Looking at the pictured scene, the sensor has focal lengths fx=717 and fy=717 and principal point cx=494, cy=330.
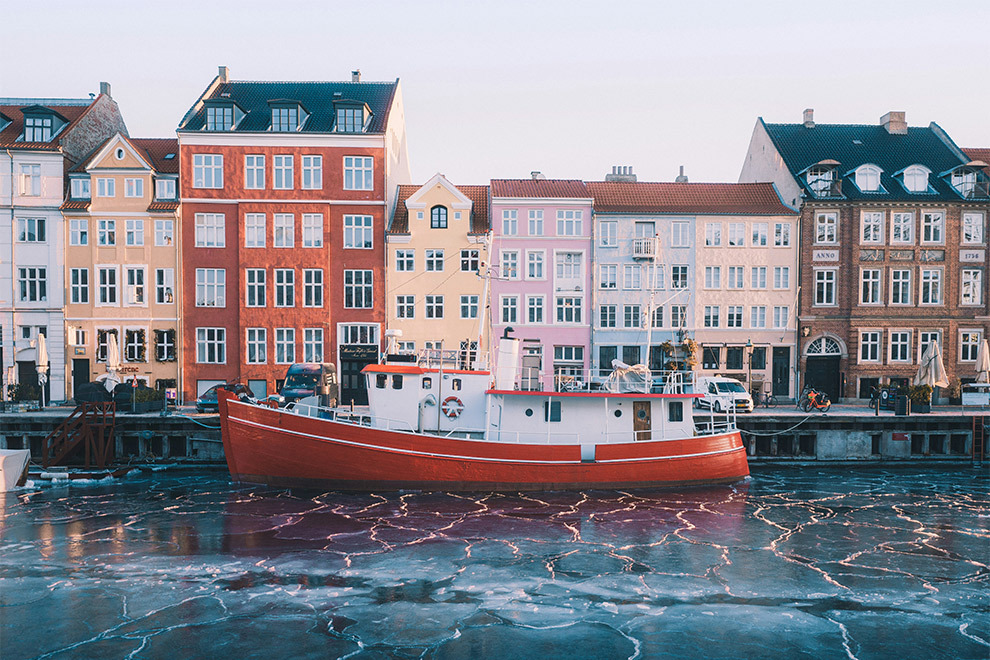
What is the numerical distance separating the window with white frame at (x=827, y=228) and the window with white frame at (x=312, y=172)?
27.9 metres

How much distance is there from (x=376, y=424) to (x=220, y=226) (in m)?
19.7

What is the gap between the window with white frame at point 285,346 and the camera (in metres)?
39.1

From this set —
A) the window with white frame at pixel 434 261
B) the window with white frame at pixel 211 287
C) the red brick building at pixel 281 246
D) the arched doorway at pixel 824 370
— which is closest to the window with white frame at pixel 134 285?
the red brick building at pixel 281 246

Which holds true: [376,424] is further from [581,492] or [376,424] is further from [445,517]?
[581,492]

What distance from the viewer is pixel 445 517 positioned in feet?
71.2

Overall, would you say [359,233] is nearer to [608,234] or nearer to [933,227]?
[608,234]

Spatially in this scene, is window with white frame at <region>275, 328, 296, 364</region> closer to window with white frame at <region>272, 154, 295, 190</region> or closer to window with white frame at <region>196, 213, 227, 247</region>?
window with white frame at <region>196, 213, 227, 247</region>

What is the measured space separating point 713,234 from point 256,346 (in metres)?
26.3

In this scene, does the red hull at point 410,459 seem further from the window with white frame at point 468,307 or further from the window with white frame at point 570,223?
the window with white frame at point 570,223

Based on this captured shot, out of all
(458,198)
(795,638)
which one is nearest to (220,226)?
(458,198)

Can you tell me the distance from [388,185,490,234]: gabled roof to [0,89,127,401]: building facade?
17998 mm

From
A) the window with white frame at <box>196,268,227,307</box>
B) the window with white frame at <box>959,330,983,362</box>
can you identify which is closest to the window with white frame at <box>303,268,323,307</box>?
the window with white frame at <box>196,268,227,307</box>

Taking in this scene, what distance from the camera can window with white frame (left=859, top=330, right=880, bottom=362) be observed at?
132 ft

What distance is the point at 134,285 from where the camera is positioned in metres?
39.2
